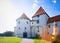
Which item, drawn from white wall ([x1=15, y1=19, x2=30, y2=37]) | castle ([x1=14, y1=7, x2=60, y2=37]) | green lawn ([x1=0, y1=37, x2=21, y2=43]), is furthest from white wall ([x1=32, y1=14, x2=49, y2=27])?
green lawn ([x1=0, y1=37, x2=21, y2=43])

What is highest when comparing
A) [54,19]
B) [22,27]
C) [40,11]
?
[40,11]

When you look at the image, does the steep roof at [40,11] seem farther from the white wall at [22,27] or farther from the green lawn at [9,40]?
the green lawn at [9,40]

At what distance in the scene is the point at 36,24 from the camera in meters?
2.79

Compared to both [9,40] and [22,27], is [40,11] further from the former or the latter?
[9,40]

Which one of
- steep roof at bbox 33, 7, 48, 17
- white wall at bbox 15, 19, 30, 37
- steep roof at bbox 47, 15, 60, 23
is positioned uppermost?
steep roof at bbox 33, 7, 48, 17

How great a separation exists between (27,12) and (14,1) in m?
0.27

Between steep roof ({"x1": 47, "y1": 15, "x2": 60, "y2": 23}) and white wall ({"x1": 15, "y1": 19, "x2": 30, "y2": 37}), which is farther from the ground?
steep roof ({"x1": 47, "y1": 15, "x2": 60, "y2": 23})

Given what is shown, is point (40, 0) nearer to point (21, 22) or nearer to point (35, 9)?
point (35, 9)

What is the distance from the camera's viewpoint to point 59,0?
9.32ft

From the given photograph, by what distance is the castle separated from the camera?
274 cm

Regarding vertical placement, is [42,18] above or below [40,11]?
below

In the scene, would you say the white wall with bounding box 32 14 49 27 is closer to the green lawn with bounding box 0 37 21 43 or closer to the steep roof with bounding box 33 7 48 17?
the steep roof with bounding box 33 7 48 17

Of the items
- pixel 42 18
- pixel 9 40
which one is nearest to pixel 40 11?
pixel 42 18

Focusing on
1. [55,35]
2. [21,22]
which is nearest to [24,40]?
[21,22]
